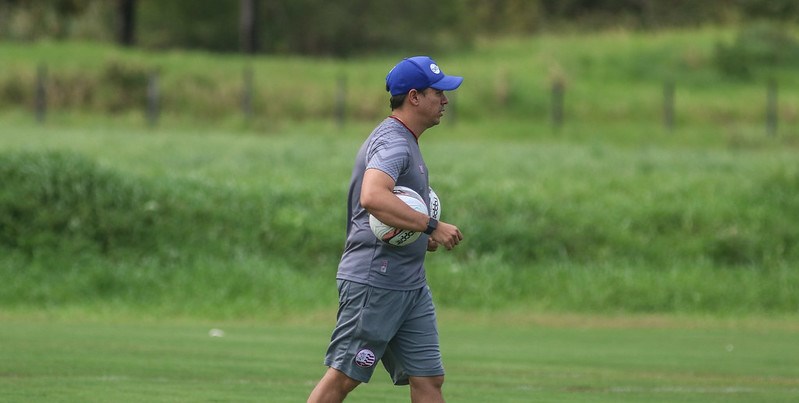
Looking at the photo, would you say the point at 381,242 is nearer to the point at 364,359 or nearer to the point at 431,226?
the point at 431,226

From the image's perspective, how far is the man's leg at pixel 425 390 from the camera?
25.9 feet

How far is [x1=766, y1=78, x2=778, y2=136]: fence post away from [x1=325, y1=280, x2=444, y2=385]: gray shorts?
33.9 meters

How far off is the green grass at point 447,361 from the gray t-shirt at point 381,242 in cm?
292

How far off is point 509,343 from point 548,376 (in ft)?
12.9

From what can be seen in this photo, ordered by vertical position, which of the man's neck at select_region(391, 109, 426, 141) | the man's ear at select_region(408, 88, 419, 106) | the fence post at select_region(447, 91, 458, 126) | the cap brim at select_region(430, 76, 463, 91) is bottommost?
the fence post at select_region(447, 91, 458, 126)

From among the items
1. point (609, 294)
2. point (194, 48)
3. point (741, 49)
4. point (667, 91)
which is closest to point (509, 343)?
point (609, 294)

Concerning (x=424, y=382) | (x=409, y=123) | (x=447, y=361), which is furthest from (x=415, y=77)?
(x=447, y=361)

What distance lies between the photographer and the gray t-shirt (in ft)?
25.3

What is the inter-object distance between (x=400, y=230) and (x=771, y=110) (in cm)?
3717

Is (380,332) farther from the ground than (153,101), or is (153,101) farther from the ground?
(380,332)

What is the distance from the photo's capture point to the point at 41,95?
42.3m

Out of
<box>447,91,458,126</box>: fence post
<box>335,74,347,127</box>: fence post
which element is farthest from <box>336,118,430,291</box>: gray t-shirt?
<box>447,91,458,126</box>: fence post

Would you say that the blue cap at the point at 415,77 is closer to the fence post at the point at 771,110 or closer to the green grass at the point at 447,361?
the green grass at the point at 447,361

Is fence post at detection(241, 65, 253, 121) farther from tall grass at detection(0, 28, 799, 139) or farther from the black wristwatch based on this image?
the black wristwatch
